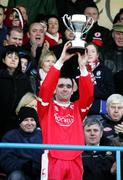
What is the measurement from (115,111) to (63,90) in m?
1.45

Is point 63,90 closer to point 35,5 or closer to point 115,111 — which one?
point 115,111

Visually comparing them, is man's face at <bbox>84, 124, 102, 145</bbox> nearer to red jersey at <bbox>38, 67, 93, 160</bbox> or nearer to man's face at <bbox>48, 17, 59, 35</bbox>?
red jersey at <bbox>38, 67, 93, 160</bbox>

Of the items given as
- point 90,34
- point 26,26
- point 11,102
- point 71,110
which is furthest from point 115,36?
point 71,110

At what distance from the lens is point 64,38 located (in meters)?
11.2

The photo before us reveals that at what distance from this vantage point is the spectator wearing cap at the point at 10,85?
29.1 feet

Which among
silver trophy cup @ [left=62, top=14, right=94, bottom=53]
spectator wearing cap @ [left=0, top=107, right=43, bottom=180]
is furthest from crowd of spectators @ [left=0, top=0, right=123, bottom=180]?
silver trophy cup @ [left=62, top=14, right=94, bottom=53]

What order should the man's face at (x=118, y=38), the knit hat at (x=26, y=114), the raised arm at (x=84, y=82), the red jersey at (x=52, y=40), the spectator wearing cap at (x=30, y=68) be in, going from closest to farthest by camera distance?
the raised arm at (x=84, y=82), the knit hat at (x=26, y=114), the spectator wearing cap at (x=30, y=68), the man's face at (x=118, y=38), the red jersey at (x=52, y=40)

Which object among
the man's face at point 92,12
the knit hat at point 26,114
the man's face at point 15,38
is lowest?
the knit hat at point 26,114

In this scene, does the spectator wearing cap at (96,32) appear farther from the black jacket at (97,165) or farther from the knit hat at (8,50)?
the black jacket at (97,165)

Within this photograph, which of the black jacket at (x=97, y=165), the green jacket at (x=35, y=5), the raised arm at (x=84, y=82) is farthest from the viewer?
the green jacket at (x=35, y=5)

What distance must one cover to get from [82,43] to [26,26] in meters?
3.92

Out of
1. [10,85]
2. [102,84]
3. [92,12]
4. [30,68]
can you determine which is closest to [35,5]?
[92,12]

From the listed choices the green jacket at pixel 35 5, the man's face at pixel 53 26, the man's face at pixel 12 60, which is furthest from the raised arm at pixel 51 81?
the green jacket at pixel 35 5

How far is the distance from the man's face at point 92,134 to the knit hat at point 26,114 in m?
0.59
